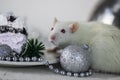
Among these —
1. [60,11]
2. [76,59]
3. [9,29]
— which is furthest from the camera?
[60,11]

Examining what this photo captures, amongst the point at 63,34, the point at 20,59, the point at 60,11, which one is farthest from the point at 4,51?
the point at 60,11

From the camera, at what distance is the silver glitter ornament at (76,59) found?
0.60 m

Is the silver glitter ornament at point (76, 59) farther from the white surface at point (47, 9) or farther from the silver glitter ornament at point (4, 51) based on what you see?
the white surface at point (47, 9)

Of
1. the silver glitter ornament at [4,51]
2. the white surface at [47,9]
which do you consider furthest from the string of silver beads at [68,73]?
the white surface at [47,9]

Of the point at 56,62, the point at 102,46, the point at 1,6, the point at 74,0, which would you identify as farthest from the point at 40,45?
the point at 1,6

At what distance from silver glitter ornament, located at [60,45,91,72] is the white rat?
0.05 m

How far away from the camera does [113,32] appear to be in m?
0.69

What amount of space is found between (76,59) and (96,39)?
0.11 m

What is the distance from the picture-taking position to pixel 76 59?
597 millimetres

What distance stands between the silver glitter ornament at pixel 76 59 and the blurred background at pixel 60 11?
46 centimetres

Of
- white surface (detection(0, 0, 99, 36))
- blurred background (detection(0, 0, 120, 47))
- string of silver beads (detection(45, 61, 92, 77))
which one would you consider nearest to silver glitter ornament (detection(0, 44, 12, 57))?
string of silver beads (detection(45, 61, 92, 77))

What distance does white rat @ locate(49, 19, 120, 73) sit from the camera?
0.65m

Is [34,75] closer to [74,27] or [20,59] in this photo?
[20,59]

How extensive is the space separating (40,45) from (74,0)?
0.57m
